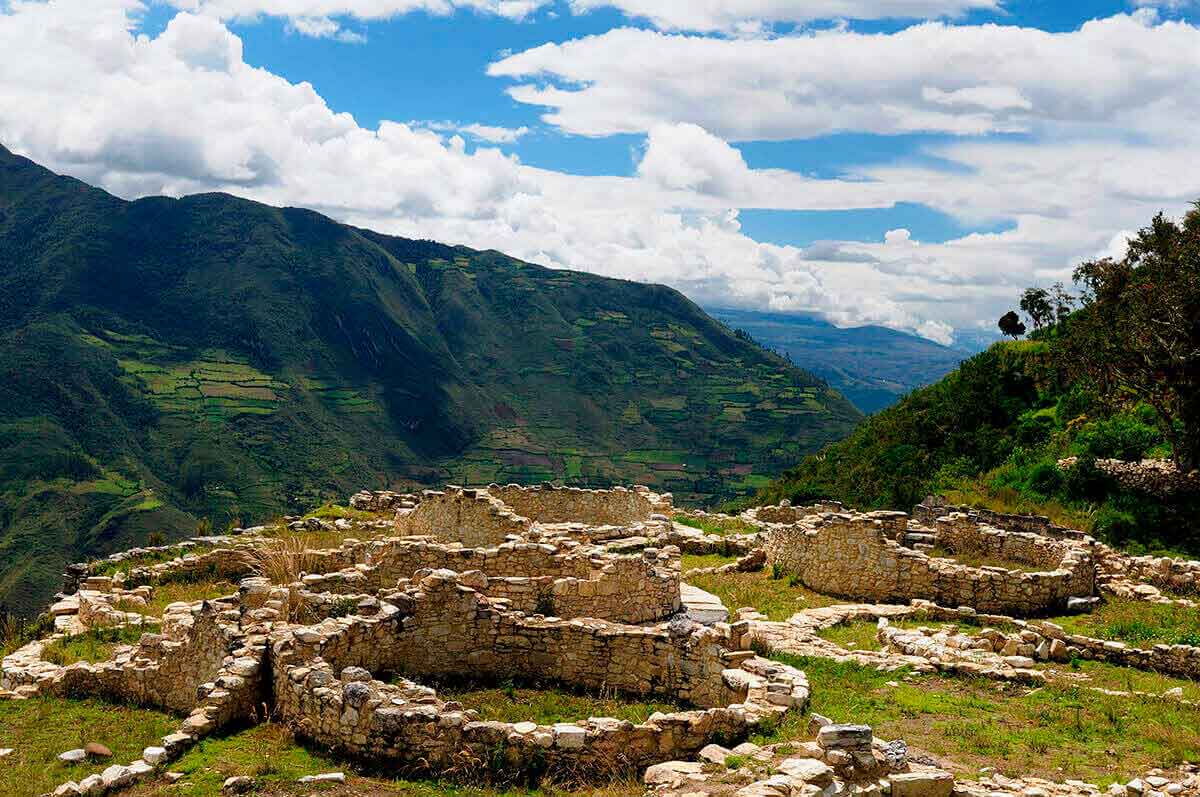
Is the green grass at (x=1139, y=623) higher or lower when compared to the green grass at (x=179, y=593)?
higher

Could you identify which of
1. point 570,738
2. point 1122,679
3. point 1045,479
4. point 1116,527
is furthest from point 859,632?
point 1045,479

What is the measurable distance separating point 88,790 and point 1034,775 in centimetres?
1066

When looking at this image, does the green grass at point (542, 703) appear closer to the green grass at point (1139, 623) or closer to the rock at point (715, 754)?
the rock at point (715, 754)

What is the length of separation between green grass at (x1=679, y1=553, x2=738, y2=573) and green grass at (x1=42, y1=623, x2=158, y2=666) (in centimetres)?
1221

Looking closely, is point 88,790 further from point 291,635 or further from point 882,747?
point 882,747

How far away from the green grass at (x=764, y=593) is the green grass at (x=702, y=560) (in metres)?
→ 1.02

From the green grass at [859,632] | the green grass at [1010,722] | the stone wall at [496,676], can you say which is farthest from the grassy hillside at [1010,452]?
the stone wall at [496,676]

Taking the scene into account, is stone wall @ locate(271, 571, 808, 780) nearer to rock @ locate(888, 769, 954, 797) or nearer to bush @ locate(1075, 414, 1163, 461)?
rock @ locate(888, 769, 954, 797)

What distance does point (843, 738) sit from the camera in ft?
32.0

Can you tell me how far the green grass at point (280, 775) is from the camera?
402 inches

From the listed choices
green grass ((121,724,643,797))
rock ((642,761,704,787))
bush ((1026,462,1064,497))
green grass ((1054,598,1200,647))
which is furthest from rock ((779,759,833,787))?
bush ((1026,462,1064,497))

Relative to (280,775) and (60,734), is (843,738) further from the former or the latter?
(60,734)

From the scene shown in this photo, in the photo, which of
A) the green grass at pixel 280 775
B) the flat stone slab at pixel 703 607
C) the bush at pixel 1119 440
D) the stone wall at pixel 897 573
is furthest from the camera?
the bush at pixel 1119 440

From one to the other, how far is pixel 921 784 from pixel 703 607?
8.45 metres
